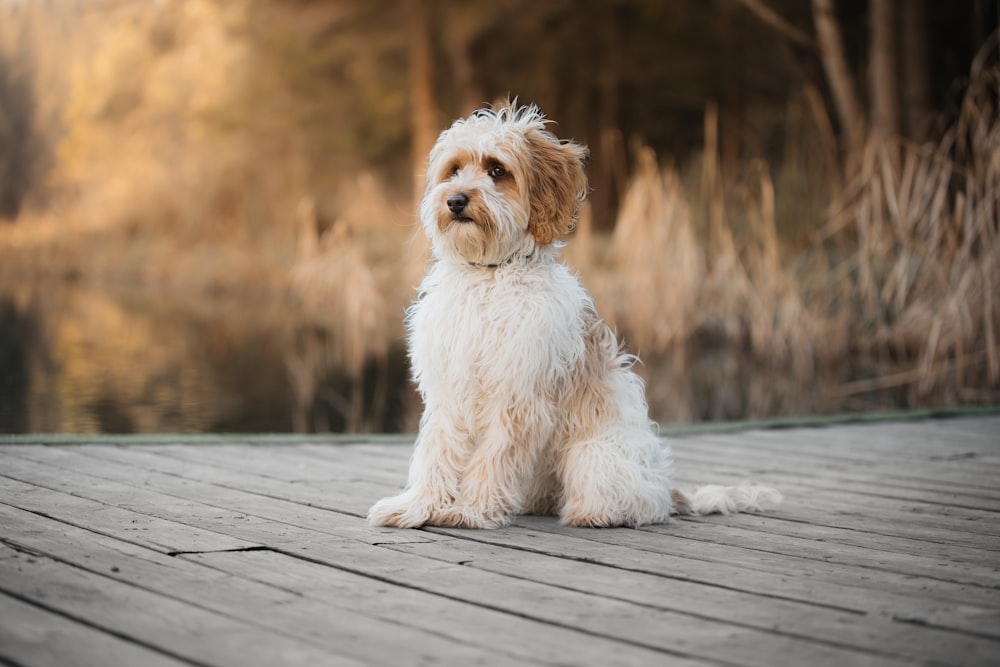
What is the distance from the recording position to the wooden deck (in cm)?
249

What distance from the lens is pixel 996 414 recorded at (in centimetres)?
700

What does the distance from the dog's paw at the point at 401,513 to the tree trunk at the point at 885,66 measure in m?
10.3

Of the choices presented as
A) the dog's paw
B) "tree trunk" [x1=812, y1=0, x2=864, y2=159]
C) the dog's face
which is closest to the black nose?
the dog's face

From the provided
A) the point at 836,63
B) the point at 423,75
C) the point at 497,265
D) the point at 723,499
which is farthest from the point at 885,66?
the point at 497,265

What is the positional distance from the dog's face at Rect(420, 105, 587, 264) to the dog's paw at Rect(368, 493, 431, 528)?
0.83m

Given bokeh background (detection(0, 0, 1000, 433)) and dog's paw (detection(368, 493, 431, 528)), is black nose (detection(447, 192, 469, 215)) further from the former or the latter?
bokeh background (detection(0, 0, 1000, 433))

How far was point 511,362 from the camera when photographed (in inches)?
150

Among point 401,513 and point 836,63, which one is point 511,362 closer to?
point 401,513

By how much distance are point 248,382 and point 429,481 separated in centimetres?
782

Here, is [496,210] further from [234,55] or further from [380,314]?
[234,55]

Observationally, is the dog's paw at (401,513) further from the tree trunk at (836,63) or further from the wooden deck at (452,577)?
the tree trunk at (836,63)

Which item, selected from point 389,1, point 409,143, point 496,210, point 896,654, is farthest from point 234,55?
point 896,654

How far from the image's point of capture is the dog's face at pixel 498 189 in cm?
380

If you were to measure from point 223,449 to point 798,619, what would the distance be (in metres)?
3.30
